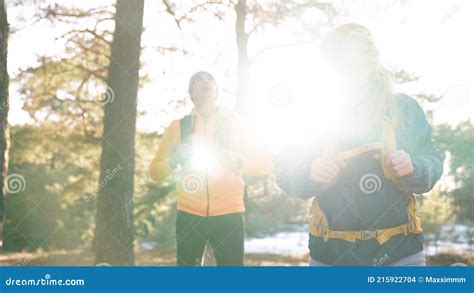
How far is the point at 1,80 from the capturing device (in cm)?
523

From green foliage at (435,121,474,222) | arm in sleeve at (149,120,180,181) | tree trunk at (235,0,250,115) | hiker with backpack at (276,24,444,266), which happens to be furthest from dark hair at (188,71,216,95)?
green foliage at (435,121,474,222)

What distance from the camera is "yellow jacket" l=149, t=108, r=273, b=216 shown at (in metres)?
4.09

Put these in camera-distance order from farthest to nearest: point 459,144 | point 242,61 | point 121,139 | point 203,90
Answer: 1. point 459,144
2. point 242,61
3. point 121,139
4. point 203,90

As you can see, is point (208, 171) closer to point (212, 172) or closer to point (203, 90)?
point (212, 172)

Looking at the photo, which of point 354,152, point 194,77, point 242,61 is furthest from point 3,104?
point 242,61

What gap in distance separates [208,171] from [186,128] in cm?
40

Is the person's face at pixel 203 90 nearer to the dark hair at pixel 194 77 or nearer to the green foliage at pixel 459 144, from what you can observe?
the dark hair at pixel 194 77

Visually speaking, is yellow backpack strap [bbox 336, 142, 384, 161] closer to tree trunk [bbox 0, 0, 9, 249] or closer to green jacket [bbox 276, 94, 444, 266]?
green jacket [bbox 276, 94, 444, 266]

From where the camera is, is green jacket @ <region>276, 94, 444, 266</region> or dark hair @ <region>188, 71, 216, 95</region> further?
dark hair @ <region>188, 71, 216, 95</region>

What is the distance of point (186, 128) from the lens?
4.30m

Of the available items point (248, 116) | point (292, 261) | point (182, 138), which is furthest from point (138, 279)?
point (292, 261)

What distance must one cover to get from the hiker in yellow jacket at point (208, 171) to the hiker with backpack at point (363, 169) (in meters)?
1.68

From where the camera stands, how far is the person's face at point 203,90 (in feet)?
13.8

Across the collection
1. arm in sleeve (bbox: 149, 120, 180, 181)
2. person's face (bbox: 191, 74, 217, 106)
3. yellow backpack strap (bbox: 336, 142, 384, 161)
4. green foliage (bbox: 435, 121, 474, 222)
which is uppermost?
green foliage (bbox: 435, 121, 474, 222)
